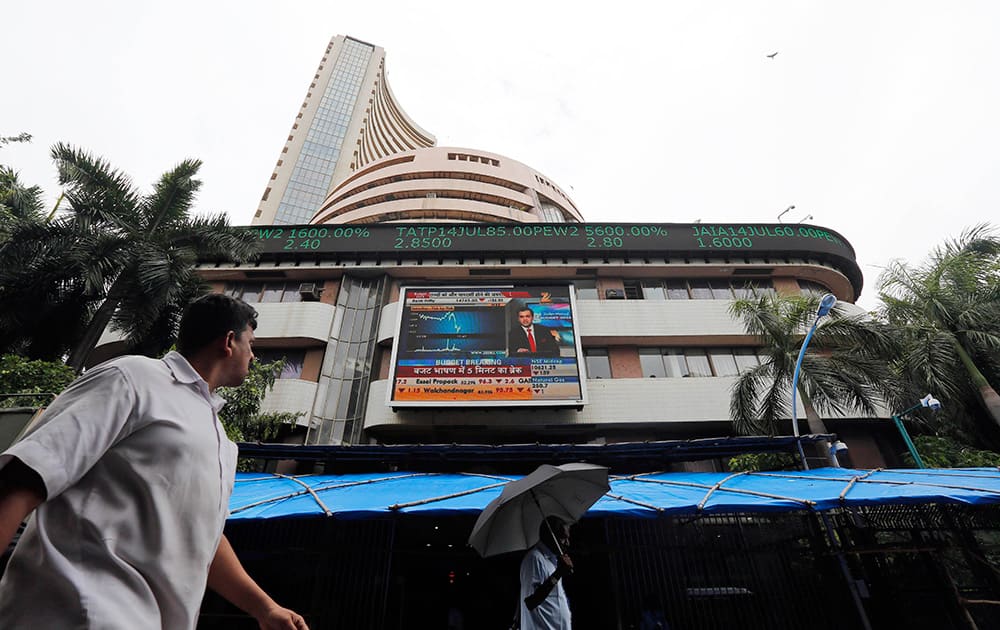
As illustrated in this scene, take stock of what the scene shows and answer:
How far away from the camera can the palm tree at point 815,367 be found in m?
11.7

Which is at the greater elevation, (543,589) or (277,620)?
(277,620)

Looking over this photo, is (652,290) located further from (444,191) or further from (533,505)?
(444,191)

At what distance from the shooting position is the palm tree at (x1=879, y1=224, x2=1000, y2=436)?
39.4 feet

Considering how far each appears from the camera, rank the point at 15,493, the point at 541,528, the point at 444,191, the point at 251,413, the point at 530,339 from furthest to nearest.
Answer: the point at 444,191 < the point at 530,339 < the point at 251,413 < the point at 541,528 < the point at 15,493

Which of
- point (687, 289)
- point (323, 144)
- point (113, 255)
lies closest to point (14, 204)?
point (113, 255)

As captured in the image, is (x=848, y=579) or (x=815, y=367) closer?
(x=848, y=579)

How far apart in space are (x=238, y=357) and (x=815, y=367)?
14.2m

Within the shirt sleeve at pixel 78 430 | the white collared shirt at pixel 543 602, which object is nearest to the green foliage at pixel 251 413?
the white collared shirt at pixel 543 602

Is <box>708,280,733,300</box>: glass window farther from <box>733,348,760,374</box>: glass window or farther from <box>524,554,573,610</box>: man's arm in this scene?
<box>524,554,573,610</box>: man's arm

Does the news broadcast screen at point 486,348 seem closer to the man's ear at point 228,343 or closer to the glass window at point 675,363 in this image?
the glass window at point 675,363

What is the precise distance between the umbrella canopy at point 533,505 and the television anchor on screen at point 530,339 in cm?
999

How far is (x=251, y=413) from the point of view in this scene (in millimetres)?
12453

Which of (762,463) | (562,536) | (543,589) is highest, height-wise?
(762,463)

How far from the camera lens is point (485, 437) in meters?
15.2
